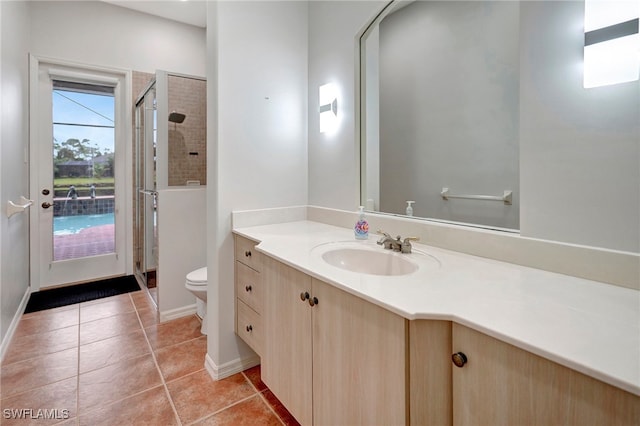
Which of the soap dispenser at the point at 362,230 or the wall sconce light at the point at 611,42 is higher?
the wall sconce light at the point at 611,42

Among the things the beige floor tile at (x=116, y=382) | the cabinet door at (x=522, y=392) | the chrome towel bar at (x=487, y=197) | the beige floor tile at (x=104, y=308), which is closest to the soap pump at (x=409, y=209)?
the chrome towel bar at (x=487, y=197)

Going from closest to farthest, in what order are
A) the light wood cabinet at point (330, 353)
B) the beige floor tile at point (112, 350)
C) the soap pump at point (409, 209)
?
1. the light wood cabinet at point (330, 353)
2. the soap pump at point (409, 209)
3. the beige floor tile at point (112, 350)

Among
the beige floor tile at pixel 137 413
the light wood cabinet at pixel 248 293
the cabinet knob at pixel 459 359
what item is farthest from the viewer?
the light wood cabinet at pixel 248 293

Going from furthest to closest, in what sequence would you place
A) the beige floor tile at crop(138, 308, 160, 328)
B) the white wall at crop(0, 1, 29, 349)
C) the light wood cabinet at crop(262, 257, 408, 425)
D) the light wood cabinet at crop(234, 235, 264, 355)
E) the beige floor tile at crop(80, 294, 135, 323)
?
1. the beige floor tile at crop(80, 294, 135, 323)
2. the beige floor tile at crop(138, 308, 160, 328)
3. the white wall at crop(0, 1, 29, 349)
4. the light wood cabinet at crop(234, 235, 264, 355)
5. the light wood cabinet at crop(262, 257, 408, 425)

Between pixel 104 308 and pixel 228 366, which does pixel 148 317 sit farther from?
pixel 228 366

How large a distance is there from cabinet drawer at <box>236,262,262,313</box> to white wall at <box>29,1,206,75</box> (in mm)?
2938

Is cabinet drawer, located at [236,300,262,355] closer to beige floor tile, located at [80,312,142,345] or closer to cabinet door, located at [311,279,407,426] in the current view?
cabinet door, located at [311,279,407,426]

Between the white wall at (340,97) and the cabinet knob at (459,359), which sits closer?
the cabinet knob at (459,359)

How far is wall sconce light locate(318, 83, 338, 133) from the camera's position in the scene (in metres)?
1.98

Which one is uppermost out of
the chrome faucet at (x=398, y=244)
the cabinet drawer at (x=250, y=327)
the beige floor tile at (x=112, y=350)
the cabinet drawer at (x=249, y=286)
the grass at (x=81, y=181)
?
the grass at (x=81, y=181)

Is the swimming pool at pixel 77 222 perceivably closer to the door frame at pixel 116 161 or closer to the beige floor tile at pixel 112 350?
the door frame at pixel 116 161

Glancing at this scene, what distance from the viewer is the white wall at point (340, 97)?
187 cm

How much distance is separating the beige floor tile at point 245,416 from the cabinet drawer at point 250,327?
0.28m

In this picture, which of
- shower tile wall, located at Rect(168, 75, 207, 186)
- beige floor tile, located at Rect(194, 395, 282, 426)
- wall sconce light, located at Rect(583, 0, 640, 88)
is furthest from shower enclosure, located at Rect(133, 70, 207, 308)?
wall sconce light, located at Rect(583, 0, 640, 88)
